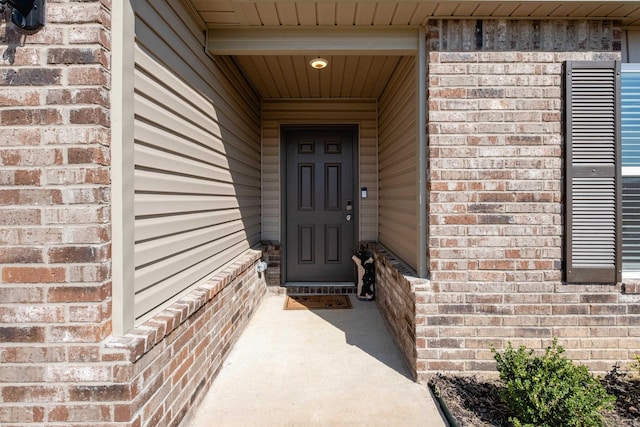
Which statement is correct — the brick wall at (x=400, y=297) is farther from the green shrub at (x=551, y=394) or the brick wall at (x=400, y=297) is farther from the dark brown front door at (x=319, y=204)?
the dark brown front door at (x=319, y=204)

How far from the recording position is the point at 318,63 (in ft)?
9.79

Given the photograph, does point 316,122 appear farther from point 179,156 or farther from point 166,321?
point 166,321

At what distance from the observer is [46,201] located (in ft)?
4.48

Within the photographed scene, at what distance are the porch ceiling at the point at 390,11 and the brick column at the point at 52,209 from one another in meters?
1.07

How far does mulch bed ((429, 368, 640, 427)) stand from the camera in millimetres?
1871

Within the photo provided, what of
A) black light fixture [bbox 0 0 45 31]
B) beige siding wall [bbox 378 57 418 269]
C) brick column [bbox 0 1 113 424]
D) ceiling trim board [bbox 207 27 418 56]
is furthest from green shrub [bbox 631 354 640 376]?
black light fixture [bbox 0 0 45 31]

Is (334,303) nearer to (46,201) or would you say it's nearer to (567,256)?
(567,256)

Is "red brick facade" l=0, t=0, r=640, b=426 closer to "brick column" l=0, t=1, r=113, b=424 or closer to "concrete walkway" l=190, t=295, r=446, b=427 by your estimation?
"brick column" l=0, t=1, r=113, b=424

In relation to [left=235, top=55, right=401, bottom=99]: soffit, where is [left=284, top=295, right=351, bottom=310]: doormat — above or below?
below

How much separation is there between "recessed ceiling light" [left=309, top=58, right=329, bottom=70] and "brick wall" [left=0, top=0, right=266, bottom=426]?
1834 mm

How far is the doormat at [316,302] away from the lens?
12.2 ft

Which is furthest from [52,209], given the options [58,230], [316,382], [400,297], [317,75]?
[317,75]

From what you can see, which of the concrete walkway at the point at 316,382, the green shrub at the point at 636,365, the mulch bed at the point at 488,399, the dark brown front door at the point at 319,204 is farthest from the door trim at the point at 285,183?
the green shrub at the point at 636,365

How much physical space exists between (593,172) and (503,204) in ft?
2.05
